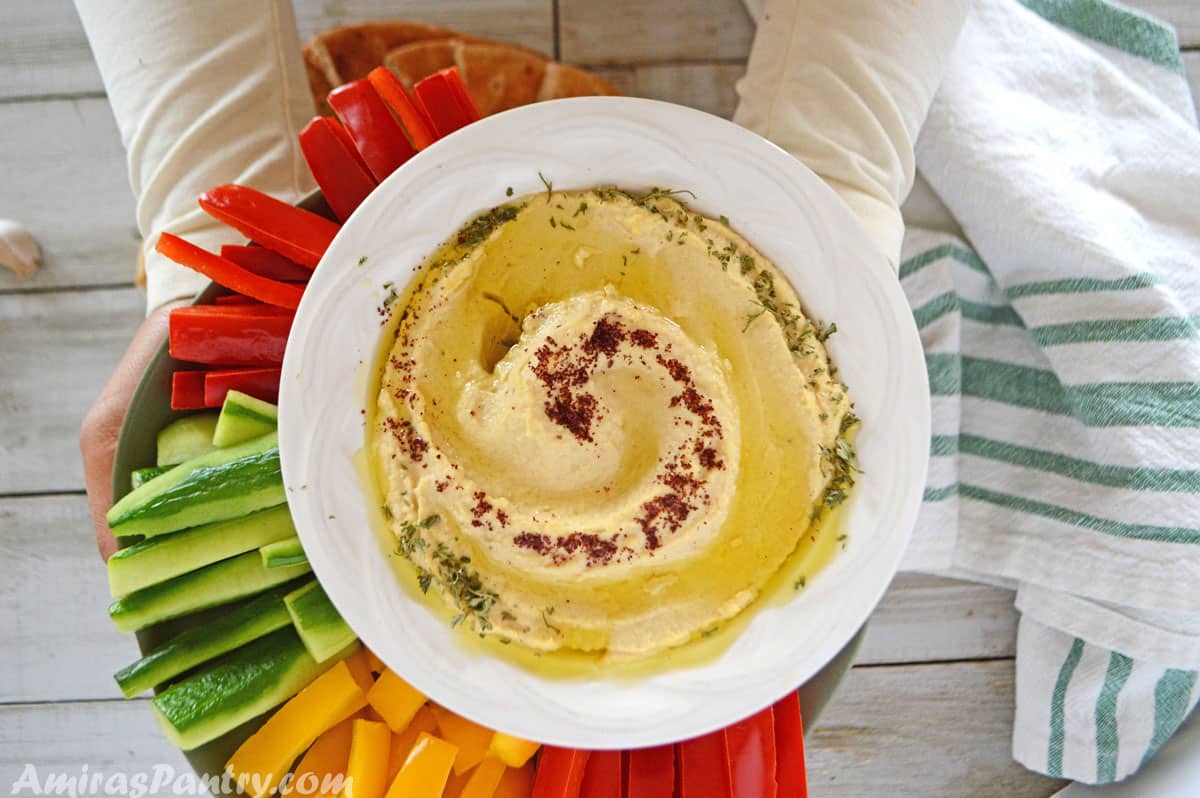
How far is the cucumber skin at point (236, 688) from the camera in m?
1.20

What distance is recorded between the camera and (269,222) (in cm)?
127

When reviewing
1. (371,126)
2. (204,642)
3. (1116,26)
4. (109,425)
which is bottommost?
(204,642)

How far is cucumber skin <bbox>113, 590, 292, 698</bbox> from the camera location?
48.6 inches

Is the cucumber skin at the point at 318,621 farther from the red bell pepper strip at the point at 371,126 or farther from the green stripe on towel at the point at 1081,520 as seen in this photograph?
the green stripe on towel at the point at 1081,520

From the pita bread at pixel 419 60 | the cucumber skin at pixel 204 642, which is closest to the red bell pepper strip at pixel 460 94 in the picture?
the pita bread at pixel 419 60

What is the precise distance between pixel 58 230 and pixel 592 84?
1156mm

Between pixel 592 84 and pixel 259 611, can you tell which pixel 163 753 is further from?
pixel 592 84

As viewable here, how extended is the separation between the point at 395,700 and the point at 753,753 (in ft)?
1.77

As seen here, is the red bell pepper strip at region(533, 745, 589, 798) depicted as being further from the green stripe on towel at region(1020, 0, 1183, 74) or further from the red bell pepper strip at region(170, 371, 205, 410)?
the green stripe on towel at region(1020, 0, 1183, 74)

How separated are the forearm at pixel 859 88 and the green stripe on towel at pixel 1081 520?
590 mm

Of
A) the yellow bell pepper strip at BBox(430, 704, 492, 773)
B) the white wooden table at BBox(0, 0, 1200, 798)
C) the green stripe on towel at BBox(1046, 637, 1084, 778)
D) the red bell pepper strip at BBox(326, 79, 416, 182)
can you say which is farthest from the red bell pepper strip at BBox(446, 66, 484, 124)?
the green stripe on towel at BBox(1046, 637, 1084, 778)

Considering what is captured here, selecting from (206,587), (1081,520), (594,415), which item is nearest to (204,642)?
(206,587)

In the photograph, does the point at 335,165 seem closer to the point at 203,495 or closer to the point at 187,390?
the point at 187,390

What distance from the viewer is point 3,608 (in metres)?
1.80
